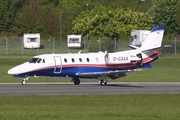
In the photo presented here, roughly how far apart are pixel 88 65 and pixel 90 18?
204 feet

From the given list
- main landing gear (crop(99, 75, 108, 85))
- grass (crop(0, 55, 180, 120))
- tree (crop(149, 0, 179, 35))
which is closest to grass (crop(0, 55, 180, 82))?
main landing gear (crop(99, 75, 108, 85))

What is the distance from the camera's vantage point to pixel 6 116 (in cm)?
2194

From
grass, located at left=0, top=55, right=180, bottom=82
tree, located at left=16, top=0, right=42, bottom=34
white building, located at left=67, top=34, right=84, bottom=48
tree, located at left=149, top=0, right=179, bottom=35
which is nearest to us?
grass, located at left=0, top=55, right=180, bottom=82

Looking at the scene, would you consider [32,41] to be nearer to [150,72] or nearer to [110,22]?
[110,22]

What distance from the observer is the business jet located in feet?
131

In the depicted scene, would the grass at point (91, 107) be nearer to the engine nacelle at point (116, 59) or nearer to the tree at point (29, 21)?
the engine nacelle at point (116, 59)

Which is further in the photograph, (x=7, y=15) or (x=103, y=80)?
(x=7, y=15)

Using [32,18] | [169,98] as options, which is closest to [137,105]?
[169,98]

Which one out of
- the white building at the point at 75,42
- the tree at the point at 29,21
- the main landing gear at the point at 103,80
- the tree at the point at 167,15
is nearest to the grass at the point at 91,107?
the main landing gear at the point at 103,80

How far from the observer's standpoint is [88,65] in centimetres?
4159

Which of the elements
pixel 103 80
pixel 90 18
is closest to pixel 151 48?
pixel 103 80

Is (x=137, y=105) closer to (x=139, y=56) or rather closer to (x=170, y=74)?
(x=139, y=56)

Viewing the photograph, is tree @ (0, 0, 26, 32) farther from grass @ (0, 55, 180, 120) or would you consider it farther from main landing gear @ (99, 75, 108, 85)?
grass @ (0, 55, 180, 120)

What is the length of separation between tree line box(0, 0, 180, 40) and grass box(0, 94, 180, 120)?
2647 inches
